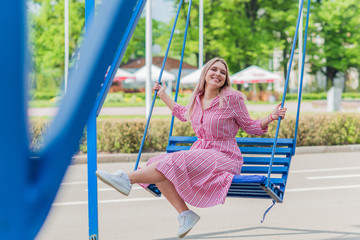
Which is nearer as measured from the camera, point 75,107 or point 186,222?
point 75,107

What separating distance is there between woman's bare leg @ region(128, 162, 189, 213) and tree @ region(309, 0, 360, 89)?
30.1 metres

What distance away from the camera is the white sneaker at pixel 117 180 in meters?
3.41

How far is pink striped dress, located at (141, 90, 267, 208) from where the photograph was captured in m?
3.76

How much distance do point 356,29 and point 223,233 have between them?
2967cm

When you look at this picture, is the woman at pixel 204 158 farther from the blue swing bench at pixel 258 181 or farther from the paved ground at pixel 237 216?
the paved ground at pixel 237 216

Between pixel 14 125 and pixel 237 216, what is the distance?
18.1 feet

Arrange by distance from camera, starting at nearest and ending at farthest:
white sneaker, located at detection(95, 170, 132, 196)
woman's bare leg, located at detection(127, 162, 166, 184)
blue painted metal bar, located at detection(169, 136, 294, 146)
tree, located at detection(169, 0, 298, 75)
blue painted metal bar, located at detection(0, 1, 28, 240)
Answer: blue painted metal bar, located at detection(0, 1, 28, 240)
white sneaker, located at detection(95, 170, 132, 196)
woman's bare leg, located at detection(127, 162, 166, 184)
blue painted metal bar, located at detection(169, 136, 294, 146)
tree, located at detection(169, 0, 298, 75)

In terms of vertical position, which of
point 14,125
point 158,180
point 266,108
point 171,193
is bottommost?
point 266,108

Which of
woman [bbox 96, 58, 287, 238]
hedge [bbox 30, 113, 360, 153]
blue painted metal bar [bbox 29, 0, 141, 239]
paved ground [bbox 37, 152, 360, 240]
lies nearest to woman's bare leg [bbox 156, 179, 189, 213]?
woman [bbox 96, 58, 287, 238]

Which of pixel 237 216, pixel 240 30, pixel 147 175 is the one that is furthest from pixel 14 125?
pixel 240 30

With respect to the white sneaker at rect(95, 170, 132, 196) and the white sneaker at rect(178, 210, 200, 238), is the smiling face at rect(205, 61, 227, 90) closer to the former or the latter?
the white sneaker at rect(178, 210, 200, 238)

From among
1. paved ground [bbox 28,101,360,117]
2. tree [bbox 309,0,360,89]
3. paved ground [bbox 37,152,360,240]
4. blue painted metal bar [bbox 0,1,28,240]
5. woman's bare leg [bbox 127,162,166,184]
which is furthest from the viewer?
tree [bbox 309,0,360,89]

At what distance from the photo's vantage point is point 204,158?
3887 millimetres

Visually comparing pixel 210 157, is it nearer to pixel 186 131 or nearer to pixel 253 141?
pixel 253 141
